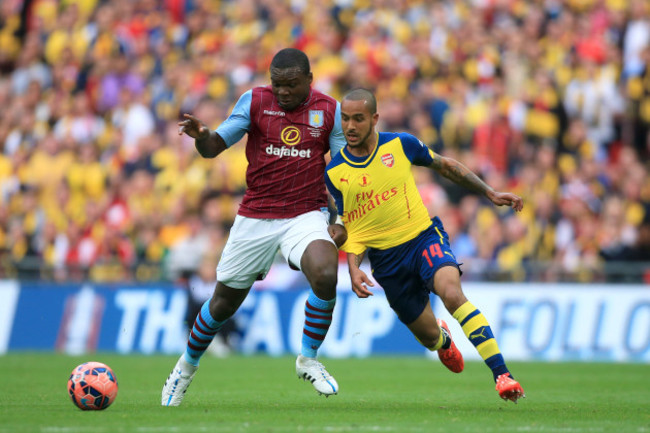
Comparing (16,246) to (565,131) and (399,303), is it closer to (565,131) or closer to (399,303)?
(565,131)

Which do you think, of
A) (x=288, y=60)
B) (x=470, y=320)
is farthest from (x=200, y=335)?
(x=288, y=60)

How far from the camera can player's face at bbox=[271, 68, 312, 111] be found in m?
8.82

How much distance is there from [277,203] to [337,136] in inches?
31.5

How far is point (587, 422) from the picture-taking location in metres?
7.70

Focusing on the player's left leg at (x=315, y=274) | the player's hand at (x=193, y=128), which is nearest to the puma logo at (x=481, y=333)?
the player's left leg at (x=315, y=274)

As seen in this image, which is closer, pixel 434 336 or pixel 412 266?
pixel 412 266

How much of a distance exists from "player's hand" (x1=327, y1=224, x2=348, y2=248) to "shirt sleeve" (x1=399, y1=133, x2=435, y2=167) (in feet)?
2.79

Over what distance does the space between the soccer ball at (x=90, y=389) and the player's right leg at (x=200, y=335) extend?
2.73ft

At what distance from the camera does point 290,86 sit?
29.1 feet

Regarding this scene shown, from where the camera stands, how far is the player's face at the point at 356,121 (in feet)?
28.4

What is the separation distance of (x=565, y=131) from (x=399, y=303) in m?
10.2

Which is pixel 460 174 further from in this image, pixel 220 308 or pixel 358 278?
pixel 220 308

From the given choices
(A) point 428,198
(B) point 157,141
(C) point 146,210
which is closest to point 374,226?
(A) point 428,198

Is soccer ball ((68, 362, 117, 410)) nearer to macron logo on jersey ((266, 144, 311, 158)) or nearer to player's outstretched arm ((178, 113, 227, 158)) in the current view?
player's outstretched arm ((178, 113, 227, 158))
